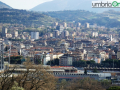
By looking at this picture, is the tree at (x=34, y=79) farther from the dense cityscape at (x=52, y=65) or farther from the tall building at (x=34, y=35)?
the tall building at (x=34, y=35)

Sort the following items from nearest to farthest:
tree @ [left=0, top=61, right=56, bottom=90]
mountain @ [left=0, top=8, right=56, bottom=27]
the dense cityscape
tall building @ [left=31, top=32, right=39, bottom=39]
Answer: tree @ [left=0, top=61, right=56, bottom=90] < the dense cityscape < tall building @ [left=31, top=32, right=39, bottom=39] < mountain @ [left=0, top=8, right=56, bottom=27]

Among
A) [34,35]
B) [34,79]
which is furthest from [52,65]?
[34,35]

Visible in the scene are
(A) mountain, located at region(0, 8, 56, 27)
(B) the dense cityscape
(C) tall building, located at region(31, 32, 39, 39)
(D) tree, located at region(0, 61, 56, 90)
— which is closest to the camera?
(D) tree, located at region(0, 61, 56, 90)

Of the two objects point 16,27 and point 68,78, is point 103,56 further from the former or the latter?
point 16,27

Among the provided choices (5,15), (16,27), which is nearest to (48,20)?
(5,15)

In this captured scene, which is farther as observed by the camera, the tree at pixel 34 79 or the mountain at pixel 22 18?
the mountain at pixel 22 18

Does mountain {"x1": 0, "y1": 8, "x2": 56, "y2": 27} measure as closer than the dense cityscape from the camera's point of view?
No

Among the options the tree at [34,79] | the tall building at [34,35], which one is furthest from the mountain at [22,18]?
the tree at [34,79]

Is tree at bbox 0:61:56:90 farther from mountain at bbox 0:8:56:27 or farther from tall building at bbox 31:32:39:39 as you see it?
mountain at bbox 0:8:56:27

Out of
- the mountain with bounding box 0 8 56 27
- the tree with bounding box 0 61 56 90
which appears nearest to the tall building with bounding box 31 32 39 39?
the mountain with bounding box 0 8 56 27

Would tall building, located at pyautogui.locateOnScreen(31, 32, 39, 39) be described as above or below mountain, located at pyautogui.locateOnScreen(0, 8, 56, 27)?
below

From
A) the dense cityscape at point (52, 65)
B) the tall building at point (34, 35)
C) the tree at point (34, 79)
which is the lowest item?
the tall building at point (34, 35)
